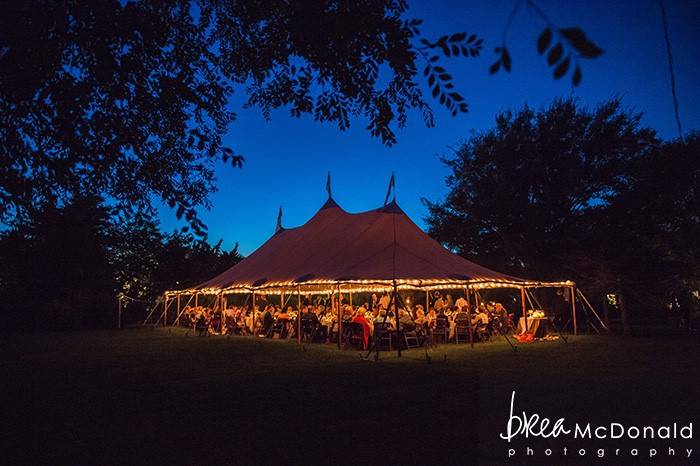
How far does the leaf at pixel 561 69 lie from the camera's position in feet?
6.14

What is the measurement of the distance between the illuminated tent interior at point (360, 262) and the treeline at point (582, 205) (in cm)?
421

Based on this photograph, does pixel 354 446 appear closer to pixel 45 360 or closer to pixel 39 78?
pixel 39 78

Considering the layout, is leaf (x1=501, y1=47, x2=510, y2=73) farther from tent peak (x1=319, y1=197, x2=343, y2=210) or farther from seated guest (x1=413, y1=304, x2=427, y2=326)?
tent peak (x1=319, y1=197, x2=343, y2=210)

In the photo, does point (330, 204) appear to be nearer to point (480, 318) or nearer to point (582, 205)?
point (480, 318)

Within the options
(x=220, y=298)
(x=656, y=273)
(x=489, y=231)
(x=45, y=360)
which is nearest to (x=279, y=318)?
(x=220, y=298)

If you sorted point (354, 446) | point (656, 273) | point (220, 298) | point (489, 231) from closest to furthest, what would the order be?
1. point (354, 446)
2. point (656, 273)
3. point (220, 298)
4. point (489, 231)

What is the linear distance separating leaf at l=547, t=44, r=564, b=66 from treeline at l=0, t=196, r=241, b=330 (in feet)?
58.1

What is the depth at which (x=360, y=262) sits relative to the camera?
40.2 ft

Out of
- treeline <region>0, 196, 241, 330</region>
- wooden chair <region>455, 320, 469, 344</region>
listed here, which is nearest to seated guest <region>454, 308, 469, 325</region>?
wooden chair <region>455, 320, 469, 344</region>

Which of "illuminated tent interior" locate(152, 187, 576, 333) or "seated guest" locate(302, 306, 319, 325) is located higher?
"illuminated tent interior" locate(152, 187, 576, 333)

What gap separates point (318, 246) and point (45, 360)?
739 cm

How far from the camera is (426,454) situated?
136 inches

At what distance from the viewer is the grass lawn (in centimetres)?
358

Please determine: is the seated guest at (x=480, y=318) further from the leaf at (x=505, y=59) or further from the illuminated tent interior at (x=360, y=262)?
the leaf at (x=505, y=59)
